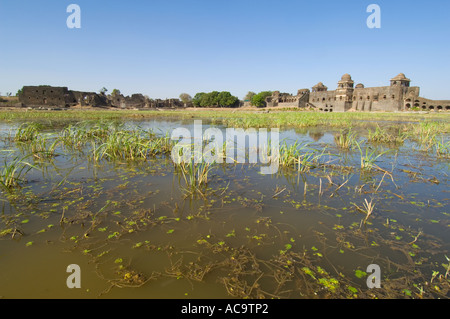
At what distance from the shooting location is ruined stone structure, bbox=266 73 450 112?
122 feet

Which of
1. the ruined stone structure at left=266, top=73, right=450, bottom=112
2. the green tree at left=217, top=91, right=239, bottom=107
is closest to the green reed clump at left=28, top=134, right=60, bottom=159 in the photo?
the ruined stone structure at left=266, top=73, right=450, bottom=112

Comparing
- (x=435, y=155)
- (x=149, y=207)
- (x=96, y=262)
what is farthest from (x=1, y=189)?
(x=435, y=155)

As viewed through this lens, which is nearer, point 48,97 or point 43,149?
point 43,149

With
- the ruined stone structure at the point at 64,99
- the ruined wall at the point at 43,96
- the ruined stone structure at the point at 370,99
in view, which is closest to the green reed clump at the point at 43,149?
the ruined stone structure at the point at 64,99

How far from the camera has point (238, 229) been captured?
266cm

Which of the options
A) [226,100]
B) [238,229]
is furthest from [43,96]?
[238,229]

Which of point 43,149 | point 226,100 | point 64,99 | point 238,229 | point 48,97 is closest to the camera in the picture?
point 238,229

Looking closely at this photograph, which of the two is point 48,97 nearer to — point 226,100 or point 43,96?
point 43,96

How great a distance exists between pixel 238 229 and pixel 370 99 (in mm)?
46476

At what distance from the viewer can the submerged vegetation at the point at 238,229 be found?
1.89 metres

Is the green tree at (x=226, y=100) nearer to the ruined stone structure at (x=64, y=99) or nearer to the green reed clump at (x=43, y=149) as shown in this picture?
the ruined stone structure at (x=64, y=99)

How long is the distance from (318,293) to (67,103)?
44.6 metres
